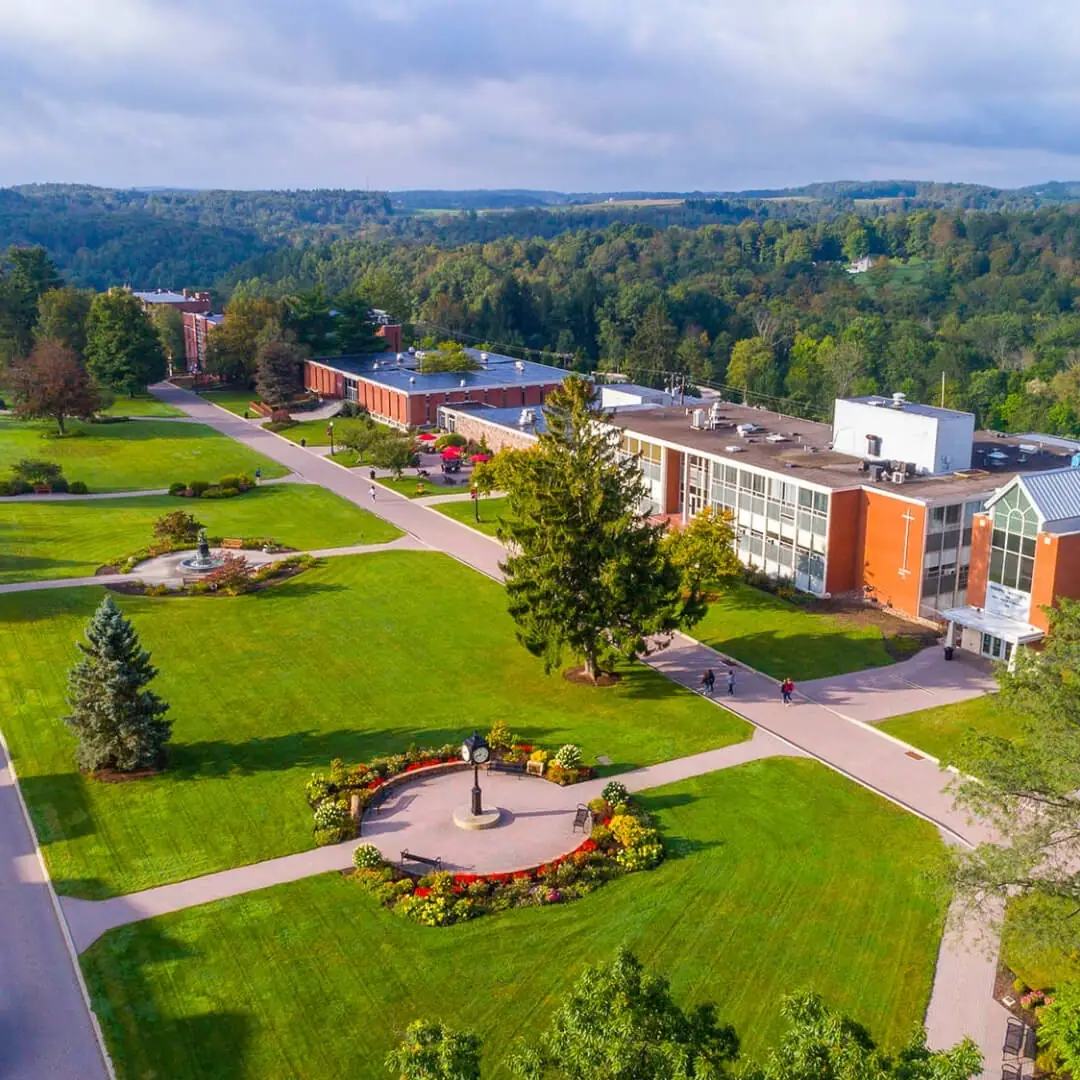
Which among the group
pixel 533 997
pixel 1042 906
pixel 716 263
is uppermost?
pixel 716 263

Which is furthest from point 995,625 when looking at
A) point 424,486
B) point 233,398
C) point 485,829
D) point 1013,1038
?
point 233,398

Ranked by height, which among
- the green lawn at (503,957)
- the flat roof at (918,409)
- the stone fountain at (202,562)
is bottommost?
the green lawn at (503,957)

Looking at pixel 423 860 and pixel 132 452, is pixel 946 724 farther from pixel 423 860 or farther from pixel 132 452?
pixel 132 452

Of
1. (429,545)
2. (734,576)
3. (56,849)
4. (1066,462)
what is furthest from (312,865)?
(1066,462)

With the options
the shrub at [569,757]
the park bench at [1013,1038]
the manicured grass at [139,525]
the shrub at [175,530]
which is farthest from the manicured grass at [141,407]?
the park bench at [1013,1038]

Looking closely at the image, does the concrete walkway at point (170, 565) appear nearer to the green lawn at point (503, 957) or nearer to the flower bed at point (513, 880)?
the flower bed at point (513, 880)

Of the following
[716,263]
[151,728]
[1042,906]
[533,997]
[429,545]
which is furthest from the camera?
[716,263]

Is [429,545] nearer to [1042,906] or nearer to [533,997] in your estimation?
[533,997]
